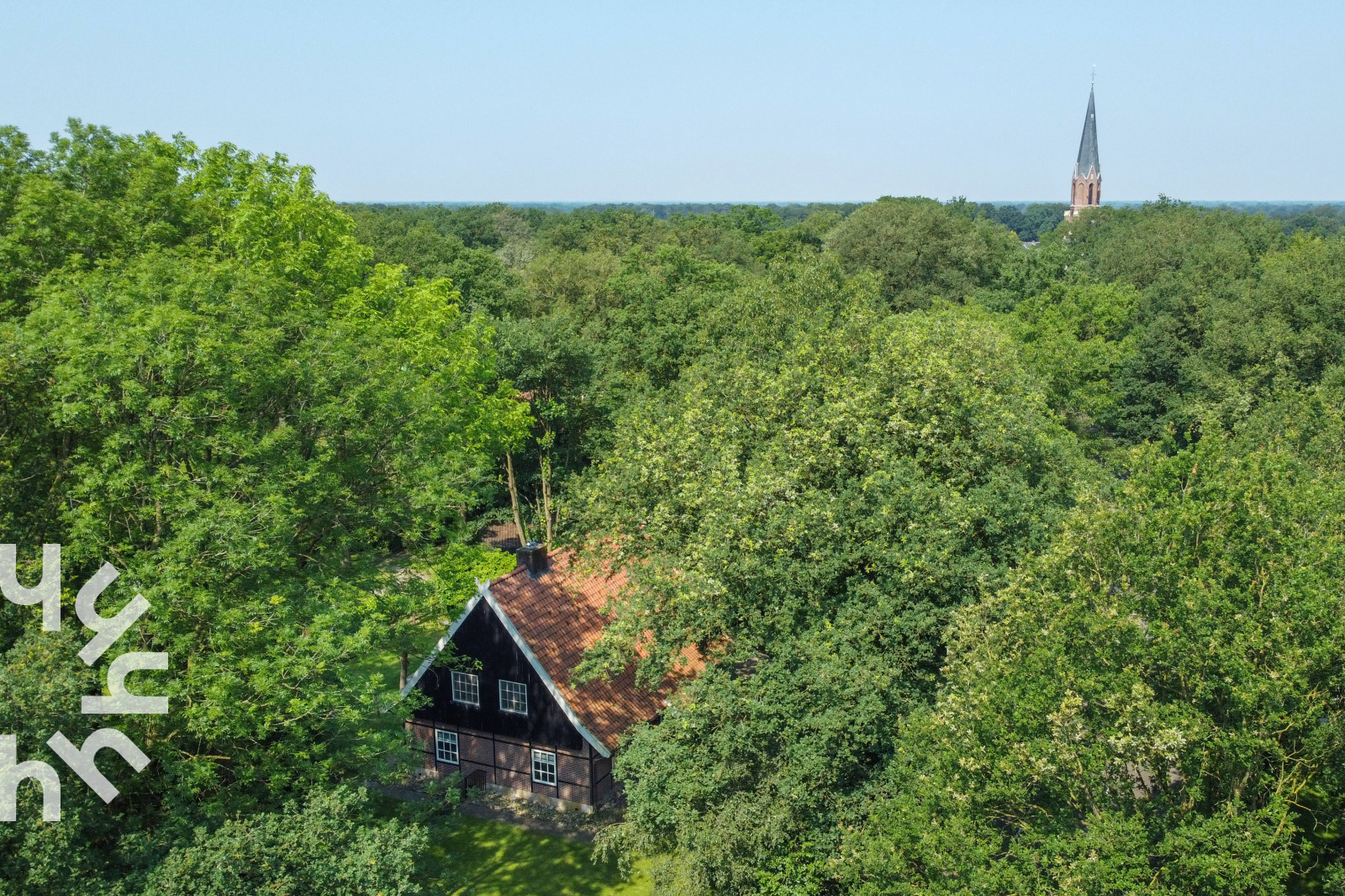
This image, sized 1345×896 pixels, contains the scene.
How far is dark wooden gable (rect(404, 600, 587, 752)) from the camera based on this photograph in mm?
22969

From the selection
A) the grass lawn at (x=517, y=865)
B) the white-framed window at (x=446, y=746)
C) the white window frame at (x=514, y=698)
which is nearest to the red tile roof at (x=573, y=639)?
the white window frame at (x=514, y=698)

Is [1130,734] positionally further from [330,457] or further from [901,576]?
[330,457]

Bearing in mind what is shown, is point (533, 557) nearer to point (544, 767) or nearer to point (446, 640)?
point (446, 640)

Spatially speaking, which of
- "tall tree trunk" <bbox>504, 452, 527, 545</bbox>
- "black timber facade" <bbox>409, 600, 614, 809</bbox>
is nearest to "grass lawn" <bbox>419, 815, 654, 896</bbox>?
"black timber facade" <bbox>409, 600, 614, 809</bbox>

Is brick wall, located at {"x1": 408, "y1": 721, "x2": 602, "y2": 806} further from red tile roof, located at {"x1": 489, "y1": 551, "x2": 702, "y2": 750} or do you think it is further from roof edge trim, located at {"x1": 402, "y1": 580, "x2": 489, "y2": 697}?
roof edge trim, located at {"x1": 402, "y1": 580, "x2": 489, "y2": 697}

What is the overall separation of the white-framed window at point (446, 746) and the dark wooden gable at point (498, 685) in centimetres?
63

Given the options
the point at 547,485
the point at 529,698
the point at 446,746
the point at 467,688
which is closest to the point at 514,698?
the point at 529,698

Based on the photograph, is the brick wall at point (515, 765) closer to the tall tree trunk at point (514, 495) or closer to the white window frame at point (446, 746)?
the white window frame at point (446, 746)

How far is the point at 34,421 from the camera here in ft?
52.6

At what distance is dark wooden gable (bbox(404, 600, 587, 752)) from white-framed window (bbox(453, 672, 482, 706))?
0.12 meters

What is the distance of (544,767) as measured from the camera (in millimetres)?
23500

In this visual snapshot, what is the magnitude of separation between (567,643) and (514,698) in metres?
1.90

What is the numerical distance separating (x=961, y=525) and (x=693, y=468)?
236 inches

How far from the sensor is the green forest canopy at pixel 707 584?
13.4 m
